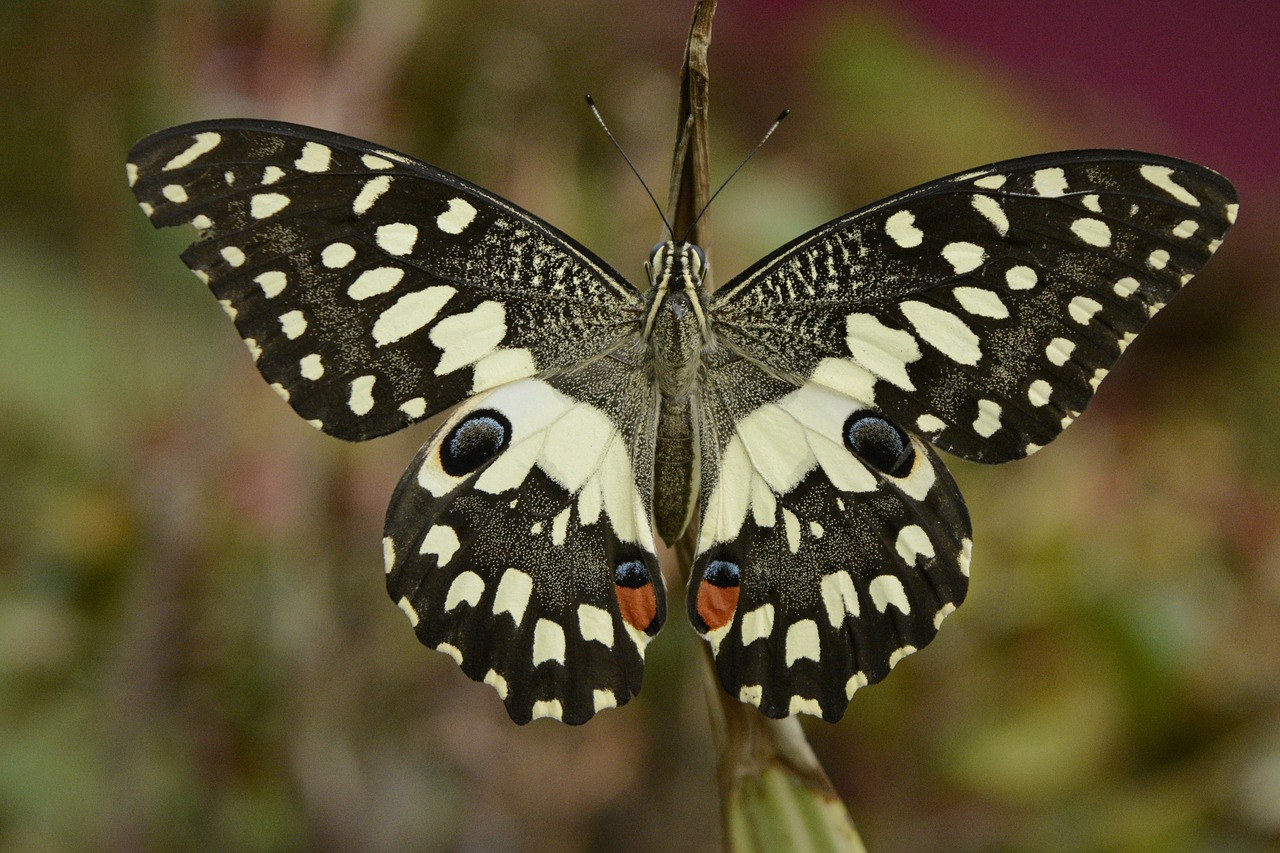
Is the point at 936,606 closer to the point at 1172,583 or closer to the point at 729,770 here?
the point at 729,770

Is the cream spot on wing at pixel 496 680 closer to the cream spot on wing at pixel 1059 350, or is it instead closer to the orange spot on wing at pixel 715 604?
the orange spot on wing at pixel 715 604

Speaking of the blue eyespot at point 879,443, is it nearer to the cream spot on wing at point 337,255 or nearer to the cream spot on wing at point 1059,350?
the cream spot on wing at point 1059,350

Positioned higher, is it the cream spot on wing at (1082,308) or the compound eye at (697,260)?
the compound eye at (697,260)

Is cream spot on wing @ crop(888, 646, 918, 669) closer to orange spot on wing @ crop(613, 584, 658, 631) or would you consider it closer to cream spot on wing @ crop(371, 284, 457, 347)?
orange spot on wing @ crop(613, 584, 658, 631)

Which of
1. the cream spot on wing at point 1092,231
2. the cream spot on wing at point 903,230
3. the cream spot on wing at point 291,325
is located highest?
the cream spot on wing at point 291,325

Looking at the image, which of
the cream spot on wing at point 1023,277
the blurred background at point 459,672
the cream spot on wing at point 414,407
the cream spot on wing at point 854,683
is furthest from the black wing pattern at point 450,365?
the blurred background at point 459,672

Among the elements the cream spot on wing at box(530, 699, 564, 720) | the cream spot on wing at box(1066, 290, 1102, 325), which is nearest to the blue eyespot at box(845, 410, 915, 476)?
the cream spot on wing at box(1066, 290, 1102, 325)

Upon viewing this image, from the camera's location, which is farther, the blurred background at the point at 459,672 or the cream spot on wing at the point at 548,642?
the blurred background at the point at 459,672

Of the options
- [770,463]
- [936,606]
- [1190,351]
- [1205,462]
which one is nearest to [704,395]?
[770,463]

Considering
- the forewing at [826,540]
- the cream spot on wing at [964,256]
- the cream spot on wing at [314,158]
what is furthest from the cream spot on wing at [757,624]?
the cream spot on wing at [314,158]
